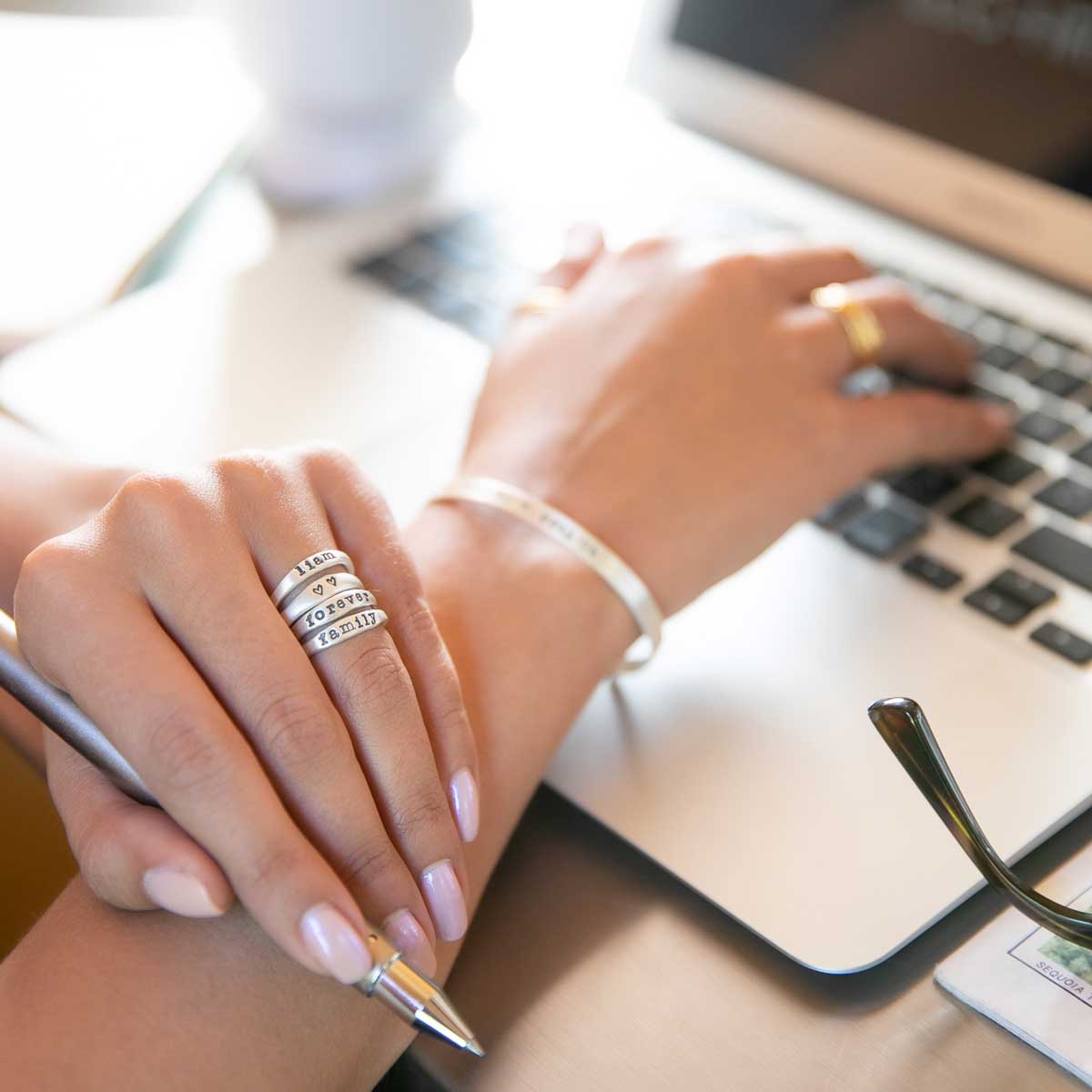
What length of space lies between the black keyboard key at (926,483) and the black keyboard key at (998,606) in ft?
0.23

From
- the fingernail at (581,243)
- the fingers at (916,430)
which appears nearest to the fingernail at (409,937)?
the fingers at (916,430)

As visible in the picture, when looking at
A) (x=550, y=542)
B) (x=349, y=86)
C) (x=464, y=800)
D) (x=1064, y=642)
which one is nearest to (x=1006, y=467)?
(x=1064, y=642)

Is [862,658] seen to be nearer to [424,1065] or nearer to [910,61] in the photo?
[424,1065]

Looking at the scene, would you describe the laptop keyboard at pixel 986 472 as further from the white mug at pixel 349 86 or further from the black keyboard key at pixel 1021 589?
the white mug at pixel 349 86

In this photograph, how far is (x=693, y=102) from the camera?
885 mm

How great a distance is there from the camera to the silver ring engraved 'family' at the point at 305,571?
0.39m

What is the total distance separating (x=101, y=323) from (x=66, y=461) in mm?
199

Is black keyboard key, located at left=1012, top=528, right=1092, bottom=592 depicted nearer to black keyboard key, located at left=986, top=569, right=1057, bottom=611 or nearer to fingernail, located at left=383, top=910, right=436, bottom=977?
black keyboard key, located at left=986, top=569, right=1057, bottom=611

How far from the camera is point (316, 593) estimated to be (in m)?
0.39

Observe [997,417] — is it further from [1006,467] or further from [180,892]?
[180,892]

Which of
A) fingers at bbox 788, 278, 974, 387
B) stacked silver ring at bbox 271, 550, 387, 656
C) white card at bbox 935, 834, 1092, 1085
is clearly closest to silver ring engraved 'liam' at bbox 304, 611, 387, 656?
stacked silver ring at bbox 271, 550, 387, 656

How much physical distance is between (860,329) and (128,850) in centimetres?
44

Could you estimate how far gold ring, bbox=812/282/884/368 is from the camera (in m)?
0.63

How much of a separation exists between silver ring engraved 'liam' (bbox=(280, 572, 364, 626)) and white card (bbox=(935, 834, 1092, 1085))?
0.23 metres
